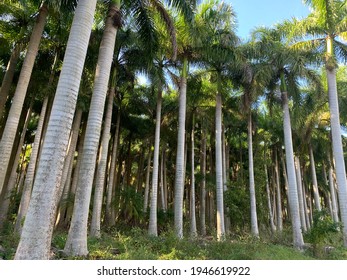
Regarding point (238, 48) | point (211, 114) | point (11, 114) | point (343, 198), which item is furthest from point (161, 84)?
point (343, 198)

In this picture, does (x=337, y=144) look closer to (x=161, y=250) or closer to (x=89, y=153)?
(x=161, y=250)

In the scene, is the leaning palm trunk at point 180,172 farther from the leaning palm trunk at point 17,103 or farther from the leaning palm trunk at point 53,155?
the leaning palm trunk at point 53,155

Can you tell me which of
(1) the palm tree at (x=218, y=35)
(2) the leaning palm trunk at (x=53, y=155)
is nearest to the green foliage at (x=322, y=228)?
(1) the palm tree at (x=218, y=35)

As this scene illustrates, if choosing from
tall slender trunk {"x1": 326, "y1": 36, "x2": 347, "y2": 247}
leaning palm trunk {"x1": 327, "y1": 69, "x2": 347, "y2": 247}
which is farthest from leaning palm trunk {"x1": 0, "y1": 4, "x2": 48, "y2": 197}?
leaning palm trunk {"x1": 327, "y1": 69, "x2": 347, "y2": 247}

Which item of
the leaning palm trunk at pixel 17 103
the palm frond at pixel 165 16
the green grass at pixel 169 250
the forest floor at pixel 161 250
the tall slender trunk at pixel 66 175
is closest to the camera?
the forest floor at pixel 161 250

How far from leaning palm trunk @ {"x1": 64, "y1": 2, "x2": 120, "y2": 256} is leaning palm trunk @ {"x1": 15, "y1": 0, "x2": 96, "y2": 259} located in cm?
175

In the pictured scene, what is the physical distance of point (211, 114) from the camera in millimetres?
20016

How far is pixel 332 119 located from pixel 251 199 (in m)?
6.62

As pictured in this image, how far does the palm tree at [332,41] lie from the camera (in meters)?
13.8

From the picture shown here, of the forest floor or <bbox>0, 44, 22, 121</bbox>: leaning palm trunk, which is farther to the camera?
<bbox>0, 44, 22, 121</bbox>: leaning palm trunk

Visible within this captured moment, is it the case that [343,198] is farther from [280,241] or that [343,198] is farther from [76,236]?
[76,236]

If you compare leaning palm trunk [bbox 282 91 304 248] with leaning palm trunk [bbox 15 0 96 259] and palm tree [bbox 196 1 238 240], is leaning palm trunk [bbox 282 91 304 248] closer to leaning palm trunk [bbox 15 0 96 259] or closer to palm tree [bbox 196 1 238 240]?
palm tree [bbox 196 1 238 240]

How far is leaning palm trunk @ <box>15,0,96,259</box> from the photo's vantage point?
15.7 feet

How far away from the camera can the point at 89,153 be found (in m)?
7.34
